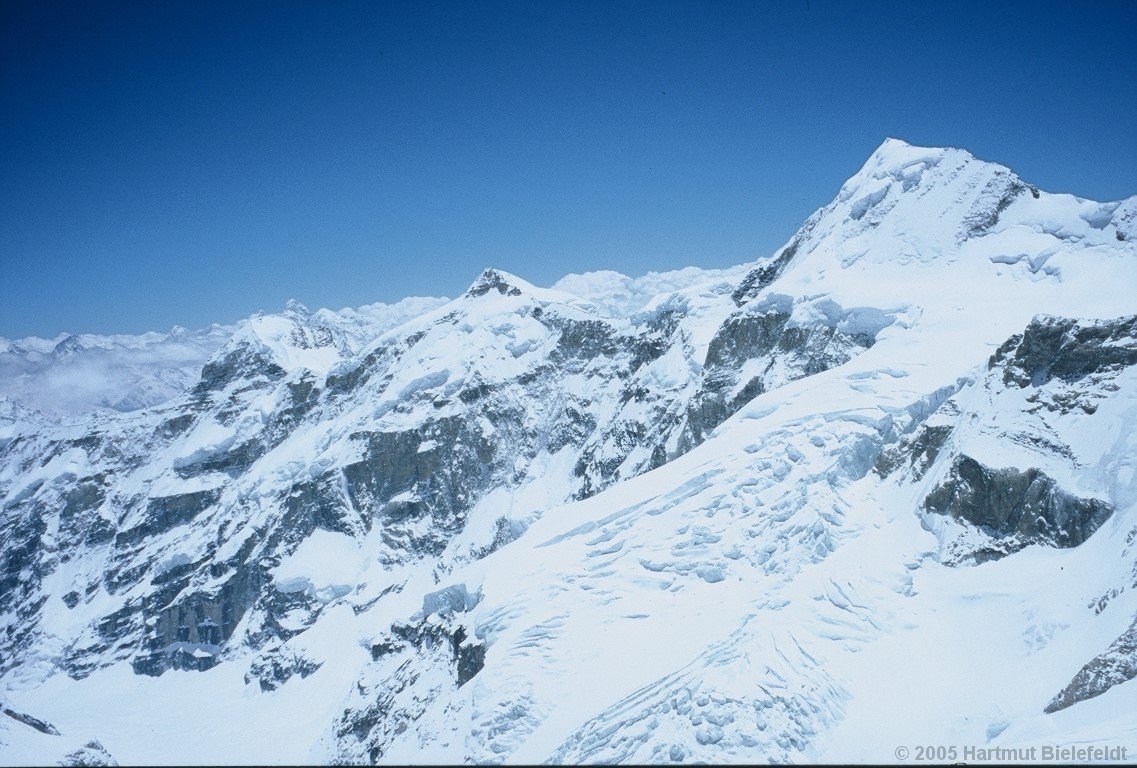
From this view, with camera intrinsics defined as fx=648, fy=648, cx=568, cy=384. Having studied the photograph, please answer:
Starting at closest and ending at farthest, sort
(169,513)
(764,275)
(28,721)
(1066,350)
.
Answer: (1066,350) < (28,721) < (764,275) < (169,513)

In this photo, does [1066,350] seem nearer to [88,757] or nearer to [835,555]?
[835,555]

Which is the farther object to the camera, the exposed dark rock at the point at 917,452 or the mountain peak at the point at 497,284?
the mountain peak at the point at 497,284

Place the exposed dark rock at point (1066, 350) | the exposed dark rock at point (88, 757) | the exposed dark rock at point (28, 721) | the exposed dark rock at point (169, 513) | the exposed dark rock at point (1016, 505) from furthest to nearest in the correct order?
the exposed dark rock at point (169, 513), the exposed dark rock at point (28, 721), the exposed dark rock at point (88, 757), the exposed dark rock at point (1066, 350), the exposed dark rock at point (1016, 505)

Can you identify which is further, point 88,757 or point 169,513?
point 169,513

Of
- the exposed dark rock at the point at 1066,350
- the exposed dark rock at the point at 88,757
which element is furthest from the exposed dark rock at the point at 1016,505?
the exposed dark rock at the point at 88,757

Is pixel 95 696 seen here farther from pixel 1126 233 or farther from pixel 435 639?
pixel 1126 233

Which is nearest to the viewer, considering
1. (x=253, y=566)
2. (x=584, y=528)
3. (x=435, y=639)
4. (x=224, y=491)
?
(x=584, y=528)

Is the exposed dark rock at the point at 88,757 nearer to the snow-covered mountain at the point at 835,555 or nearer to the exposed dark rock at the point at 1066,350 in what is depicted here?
the snow-covered mountain at the point at 835,555

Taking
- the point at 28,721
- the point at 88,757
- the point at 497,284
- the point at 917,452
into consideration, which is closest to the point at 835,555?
the point at 917,452

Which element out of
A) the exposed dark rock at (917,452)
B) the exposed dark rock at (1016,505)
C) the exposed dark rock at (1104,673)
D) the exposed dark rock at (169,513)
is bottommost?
the exposed dark rock at (1104,673)

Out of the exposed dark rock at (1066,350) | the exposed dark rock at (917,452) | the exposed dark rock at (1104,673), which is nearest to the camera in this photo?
the exposed dark rock at (1104,673)

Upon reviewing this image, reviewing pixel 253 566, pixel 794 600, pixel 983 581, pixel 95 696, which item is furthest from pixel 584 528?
pixel 95 696
